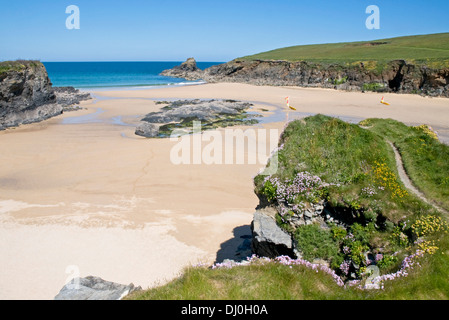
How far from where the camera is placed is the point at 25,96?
36.5 meters

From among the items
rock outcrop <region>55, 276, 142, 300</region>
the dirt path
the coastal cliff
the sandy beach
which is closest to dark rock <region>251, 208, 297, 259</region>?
the sandy beach

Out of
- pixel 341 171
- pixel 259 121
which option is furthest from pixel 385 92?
pixel 341 171

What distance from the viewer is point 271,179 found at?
978 cm

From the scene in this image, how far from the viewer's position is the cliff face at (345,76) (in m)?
54.7

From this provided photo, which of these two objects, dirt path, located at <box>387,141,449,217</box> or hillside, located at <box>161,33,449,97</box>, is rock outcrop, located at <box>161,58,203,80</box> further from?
dirt path, located at <box>387,141,449,217</box>

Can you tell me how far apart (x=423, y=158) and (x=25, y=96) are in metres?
39.3

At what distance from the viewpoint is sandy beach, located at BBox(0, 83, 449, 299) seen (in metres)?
10.9

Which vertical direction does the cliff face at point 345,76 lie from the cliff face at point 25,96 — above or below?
above

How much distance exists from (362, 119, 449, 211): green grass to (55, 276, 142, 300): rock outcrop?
854 cm

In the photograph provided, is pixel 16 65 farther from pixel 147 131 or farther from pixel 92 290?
pixel 92 290

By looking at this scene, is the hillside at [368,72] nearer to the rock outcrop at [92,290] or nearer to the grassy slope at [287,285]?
the grassy slope at [287,285]

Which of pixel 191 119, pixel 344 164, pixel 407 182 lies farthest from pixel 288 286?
pixel 191 119

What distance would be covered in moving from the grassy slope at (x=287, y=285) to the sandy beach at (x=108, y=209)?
5.81ft

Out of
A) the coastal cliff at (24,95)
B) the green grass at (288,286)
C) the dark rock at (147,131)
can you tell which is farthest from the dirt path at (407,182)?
the coastal cliff at (24,95)
